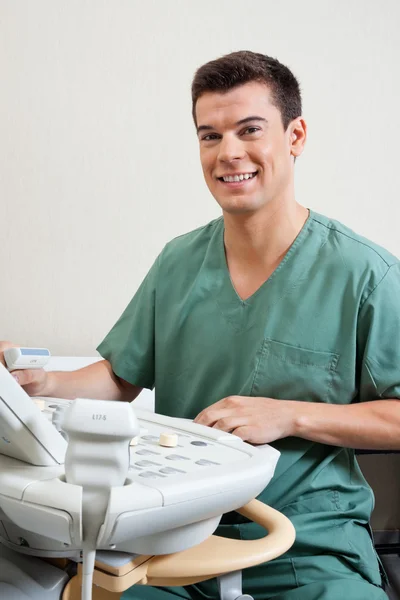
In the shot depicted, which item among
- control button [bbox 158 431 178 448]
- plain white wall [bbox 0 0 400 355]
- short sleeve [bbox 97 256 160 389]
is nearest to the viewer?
control button [bbox 158 431 178 448]

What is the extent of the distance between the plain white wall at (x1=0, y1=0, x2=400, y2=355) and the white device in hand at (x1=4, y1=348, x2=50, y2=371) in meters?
1.18

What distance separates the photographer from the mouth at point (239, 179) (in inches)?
45.4

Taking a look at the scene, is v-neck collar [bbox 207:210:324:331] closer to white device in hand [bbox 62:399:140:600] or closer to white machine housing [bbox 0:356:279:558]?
white machine housing [bbox 0:356:279:558]

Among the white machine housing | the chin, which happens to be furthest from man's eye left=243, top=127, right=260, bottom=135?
the white machine housing

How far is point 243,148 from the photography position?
3.79 ft

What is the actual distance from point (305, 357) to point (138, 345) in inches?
12.9

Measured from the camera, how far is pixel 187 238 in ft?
4.37

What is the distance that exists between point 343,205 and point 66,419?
1.73m

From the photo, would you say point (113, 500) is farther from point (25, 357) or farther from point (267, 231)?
point (267, 231)

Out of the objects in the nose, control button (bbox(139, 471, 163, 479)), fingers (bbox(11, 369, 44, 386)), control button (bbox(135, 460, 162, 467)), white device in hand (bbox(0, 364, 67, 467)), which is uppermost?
the nose

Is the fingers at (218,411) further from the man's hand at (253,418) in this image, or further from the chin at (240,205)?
the chin at (240,205)

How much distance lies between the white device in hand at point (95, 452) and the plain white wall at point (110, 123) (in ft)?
4.76

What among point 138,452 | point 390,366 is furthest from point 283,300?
point 138,452

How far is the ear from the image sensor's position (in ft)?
4.09
